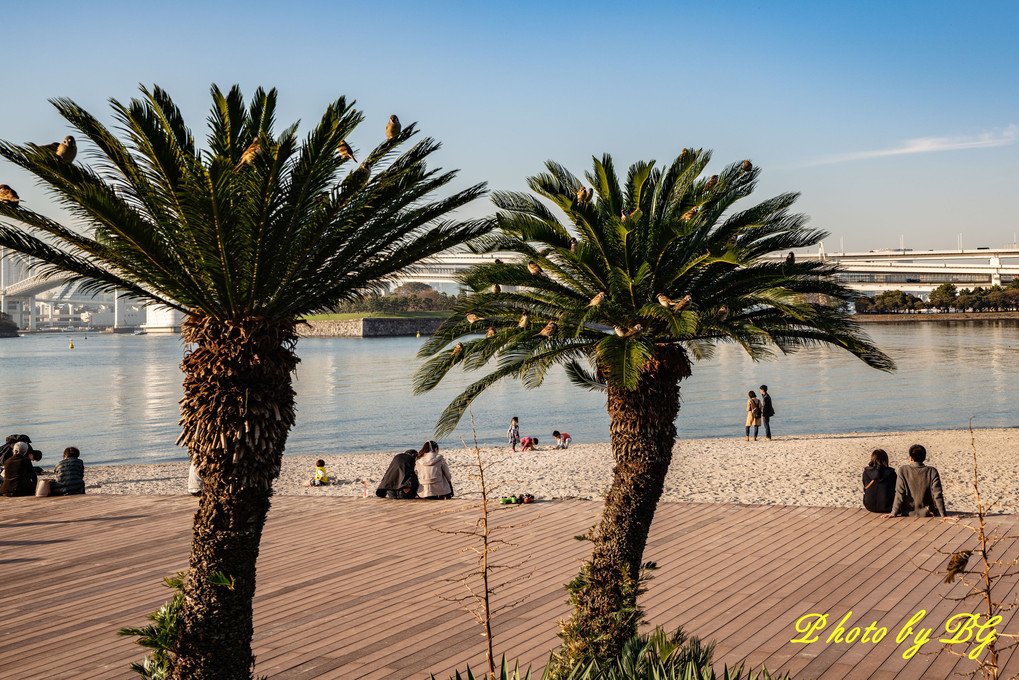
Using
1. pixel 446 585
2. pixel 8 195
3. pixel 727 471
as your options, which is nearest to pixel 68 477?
pixel 446 585

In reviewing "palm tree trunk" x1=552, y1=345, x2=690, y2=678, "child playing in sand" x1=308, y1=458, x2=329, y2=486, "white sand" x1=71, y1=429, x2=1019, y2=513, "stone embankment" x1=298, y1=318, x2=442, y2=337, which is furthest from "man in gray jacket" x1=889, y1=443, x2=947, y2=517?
"stone embankment" x1=298, y1=318, x2=442, y2=337

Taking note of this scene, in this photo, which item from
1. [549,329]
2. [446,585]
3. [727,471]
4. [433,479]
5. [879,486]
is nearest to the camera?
[549,329]

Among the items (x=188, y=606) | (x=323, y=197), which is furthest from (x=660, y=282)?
(x=188, y=606)

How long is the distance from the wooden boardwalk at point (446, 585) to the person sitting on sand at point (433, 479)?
22.6 inches

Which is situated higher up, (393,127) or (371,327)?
(371,327)

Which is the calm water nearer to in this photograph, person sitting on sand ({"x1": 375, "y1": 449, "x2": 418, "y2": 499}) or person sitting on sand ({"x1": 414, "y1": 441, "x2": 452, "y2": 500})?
person sitting on sand ({"x1": 375, "y1": 449, "x2": 418, "y2": 499})

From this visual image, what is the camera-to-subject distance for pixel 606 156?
793 cm

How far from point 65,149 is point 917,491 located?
1056 cm

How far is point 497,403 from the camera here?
4503 cm

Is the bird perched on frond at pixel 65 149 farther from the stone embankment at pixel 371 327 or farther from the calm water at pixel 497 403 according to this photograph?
the stone embankment at pixel 371 327

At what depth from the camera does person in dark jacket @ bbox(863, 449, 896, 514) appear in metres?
11.3

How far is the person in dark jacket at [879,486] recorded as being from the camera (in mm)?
11344

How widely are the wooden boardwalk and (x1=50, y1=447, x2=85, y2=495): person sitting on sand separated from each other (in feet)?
5.48

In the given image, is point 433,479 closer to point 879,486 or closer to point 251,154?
point 879,486
